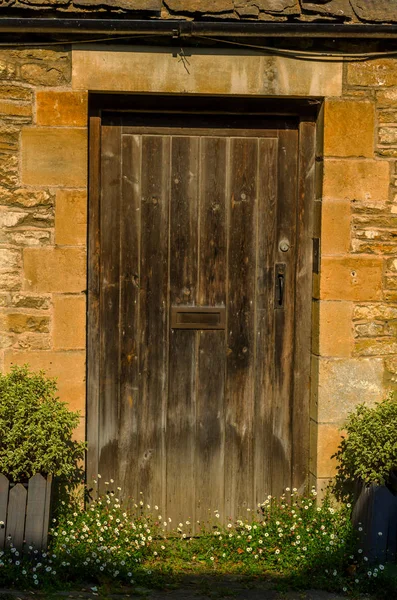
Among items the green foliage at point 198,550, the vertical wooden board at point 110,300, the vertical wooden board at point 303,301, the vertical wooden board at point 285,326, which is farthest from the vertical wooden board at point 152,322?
the vertical wooden board at point 303,301

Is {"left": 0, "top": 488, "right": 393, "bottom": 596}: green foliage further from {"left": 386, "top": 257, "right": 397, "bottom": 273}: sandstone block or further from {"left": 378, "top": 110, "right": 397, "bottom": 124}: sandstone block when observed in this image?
{"left": 378, "top": 110, "right": 397, "bottom": 124}: sandstone block

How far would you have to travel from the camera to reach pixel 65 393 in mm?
5453

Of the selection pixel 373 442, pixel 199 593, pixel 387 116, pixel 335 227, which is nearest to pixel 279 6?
pixel 387 116

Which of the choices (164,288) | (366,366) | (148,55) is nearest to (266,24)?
(148,55)

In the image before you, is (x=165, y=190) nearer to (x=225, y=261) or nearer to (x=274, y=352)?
(x=225, y=261)

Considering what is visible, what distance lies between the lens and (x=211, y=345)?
5.73m

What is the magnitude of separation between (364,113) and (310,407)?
1.82 metres

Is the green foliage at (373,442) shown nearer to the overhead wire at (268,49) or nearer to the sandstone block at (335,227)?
the sandstone block at (335,227)

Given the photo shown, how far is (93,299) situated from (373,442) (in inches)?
72.9

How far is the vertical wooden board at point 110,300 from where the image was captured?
5.58m

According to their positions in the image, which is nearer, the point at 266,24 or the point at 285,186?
the point at 266,24

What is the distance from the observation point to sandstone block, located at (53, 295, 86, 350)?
539 cm

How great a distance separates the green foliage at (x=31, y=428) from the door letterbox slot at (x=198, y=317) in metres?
0.87

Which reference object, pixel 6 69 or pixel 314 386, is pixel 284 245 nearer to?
pixel 314 386
